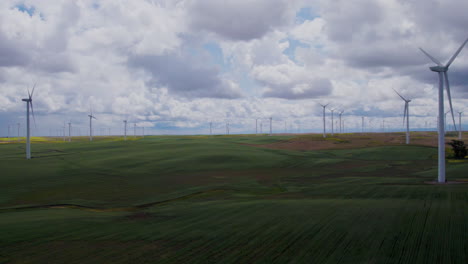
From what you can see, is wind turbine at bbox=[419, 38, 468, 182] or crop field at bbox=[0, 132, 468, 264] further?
wind turbine at bbox=[419, 38, 468, 182]

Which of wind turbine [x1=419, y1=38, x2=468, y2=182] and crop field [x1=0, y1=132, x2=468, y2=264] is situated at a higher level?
wind turbine [x1=419, y1=38, x2=468, y2=182]

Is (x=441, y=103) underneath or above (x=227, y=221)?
above

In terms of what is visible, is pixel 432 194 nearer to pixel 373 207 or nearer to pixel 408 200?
pixel 408 200

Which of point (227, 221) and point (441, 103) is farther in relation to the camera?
point (441, 103)

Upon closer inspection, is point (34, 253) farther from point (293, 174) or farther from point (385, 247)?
point (293, 174)

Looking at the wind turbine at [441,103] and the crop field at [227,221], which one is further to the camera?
the wind turbine at [441,103]

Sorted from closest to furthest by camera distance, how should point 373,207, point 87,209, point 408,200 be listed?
point 373,207, point 408,200, point 87,209

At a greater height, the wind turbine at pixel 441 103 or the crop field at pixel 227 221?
the wind turbine at pixel 441 103

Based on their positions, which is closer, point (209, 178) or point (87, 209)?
point (87, 209)

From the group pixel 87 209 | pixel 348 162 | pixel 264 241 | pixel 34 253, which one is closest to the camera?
pixel 34 253

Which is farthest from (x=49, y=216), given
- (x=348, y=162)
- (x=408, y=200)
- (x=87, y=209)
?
(x=348, y=162)
